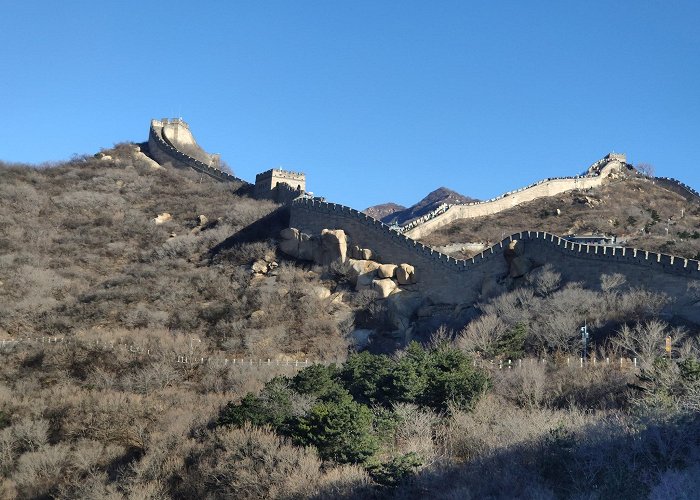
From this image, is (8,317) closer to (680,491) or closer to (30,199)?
(30,199)

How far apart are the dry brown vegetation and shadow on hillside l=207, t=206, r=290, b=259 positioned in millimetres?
7784

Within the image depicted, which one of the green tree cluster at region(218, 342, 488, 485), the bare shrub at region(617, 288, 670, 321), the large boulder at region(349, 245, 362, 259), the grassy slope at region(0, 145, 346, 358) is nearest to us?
the green tree cluster at region(218, 342, 488, 485)

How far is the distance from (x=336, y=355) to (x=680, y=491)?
18.9 metres

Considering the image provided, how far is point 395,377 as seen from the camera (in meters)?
23.0

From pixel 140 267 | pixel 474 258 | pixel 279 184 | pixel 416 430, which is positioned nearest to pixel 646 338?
pixel 416 430

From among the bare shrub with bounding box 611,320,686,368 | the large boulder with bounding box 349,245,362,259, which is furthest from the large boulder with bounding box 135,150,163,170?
the bare shrub with bounding box 611,320,686,368

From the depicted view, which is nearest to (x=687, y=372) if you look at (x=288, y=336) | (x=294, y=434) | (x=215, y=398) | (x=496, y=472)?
(x=496, y=472)

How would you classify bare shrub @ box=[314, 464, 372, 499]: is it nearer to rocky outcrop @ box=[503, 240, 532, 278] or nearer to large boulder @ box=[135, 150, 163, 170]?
rocky outcrop @ box=[503, 240, 532, 278]

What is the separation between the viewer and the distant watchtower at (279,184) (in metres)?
48.2

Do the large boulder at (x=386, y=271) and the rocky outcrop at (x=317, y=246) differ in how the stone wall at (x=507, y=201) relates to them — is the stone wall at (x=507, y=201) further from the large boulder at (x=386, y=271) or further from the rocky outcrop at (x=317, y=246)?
the large boulder at (x=386, y=271)

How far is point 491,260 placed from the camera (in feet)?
107

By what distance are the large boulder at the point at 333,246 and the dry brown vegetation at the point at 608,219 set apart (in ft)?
21.1

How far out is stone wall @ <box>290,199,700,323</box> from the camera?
1064 inches

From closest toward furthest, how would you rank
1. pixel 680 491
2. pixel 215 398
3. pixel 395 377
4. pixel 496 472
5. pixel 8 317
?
pixel 680 491 → pixel 496 472 → pixel 395 377 → pixel 215 398 → pixel 8 317
